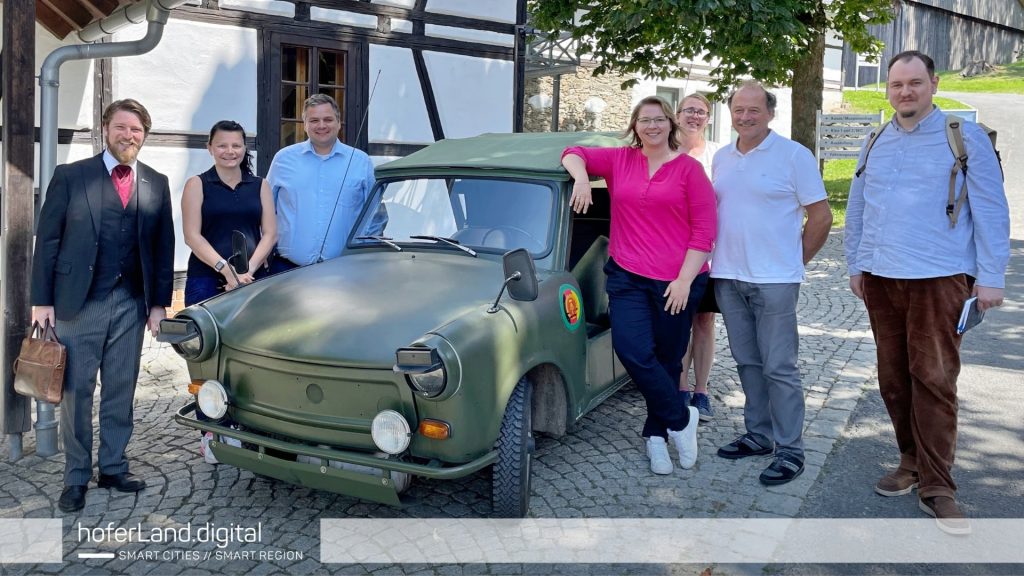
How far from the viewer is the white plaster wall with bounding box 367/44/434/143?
34.9ft

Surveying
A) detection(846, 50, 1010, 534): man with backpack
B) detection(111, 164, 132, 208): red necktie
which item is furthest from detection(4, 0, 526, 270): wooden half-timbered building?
detection(846, 50, 1010, 534): man with backpack

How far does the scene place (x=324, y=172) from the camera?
5.21 meters

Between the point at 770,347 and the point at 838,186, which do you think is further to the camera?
the point at 838,186

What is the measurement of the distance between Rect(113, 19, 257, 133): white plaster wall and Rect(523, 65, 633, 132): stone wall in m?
10.6

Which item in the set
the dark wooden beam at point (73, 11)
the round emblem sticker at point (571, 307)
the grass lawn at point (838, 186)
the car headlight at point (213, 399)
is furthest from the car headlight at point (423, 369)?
the grass lawn at point (838, 186)

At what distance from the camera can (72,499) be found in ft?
13.7

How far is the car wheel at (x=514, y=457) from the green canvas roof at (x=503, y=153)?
1420 mm

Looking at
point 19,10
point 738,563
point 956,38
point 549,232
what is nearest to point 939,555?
point 738,563

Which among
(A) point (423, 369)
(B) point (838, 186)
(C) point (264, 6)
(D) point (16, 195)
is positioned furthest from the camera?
(B) point (838, 186)

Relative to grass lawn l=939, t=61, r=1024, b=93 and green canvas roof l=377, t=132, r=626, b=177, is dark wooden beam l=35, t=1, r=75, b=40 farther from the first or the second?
grass lawn l=939, t=61, r=1024, b=93

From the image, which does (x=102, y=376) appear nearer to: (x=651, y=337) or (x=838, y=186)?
(x=651, y=337)

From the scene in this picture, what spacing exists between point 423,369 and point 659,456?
1863 millimetres

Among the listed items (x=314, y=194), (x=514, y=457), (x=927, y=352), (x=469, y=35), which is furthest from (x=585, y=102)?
(x=514, y=457)

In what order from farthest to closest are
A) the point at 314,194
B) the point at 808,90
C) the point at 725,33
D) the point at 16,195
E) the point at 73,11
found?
the point at 808,90 < the point at 725,33 < the point at 73,11 < the point at 314,194 < the point at 16,195
